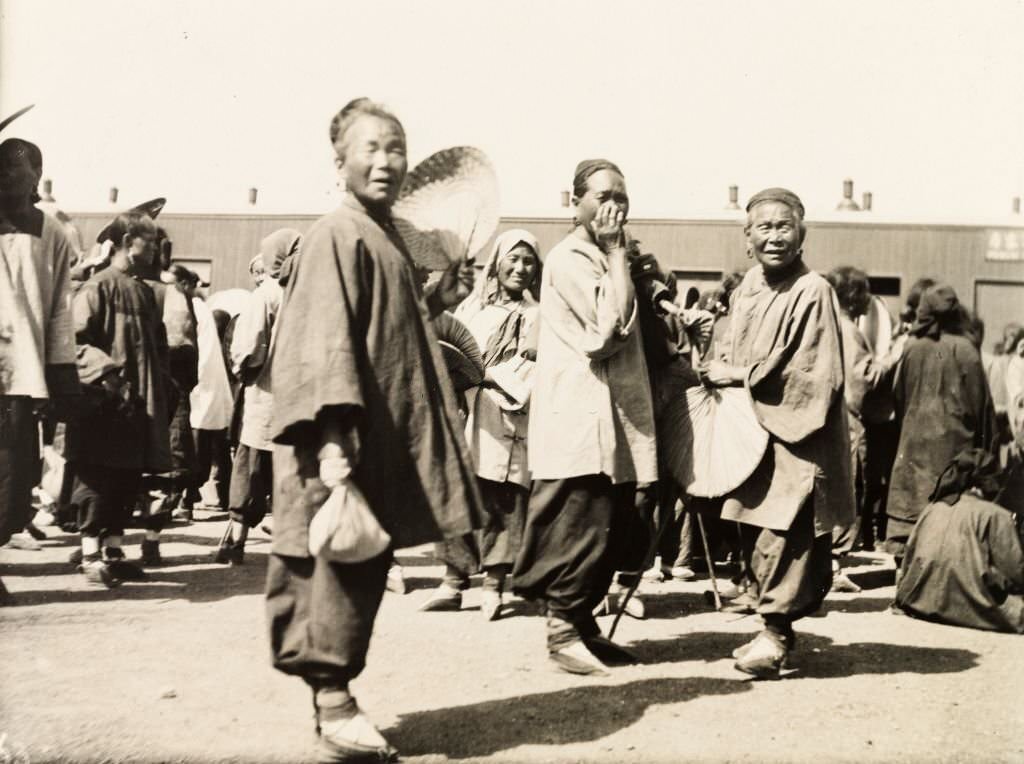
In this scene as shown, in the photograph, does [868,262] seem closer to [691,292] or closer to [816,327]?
[691,292]

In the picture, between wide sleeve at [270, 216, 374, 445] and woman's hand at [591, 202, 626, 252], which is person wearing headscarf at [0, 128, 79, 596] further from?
woman's hand at [591, 202, 626, 252]

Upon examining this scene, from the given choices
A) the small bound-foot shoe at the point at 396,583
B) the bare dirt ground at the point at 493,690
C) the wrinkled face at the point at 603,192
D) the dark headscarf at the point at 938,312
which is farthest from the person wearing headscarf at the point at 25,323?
the dark headscarf at the point at 938,312

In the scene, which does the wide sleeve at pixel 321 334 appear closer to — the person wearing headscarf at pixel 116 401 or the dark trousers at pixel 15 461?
the dark trousers at pixel 15 461

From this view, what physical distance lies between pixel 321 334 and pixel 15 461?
3.04 m

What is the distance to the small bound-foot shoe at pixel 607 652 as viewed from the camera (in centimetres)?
476

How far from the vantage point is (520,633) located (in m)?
5.41

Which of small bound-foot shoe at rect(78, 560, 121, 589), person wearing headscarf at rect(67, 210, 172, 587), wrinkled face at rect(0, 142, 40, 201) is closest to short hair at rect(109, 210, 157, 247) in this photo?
person wearing headscarf at rect(67, 210, 172, 587)

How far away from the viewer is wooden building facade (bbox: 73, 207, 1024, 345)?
57.0 ft

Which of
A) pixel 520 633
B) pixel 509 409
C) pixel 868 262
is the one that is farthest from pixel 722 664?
pixel 868 262

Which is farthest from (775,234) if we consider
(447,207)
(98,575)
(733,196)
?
(733,196)

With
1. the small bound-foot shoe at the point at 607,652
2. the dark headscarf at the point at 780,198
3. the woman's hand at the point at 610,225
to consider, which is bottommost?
the small bound-foot shoe at the point at 607,652

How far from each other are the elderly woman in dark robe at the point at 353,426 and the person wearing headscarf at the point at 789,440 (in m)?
1.58

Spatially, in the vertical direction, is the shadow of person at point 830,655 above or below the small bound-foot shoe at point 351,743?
below

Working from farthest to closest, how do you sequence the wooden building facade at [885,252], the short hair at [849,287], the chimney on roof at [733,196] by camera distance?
the chimney on roof at [733,196] < the wooden building facade at [885,252] < the short hair at [849,287]
